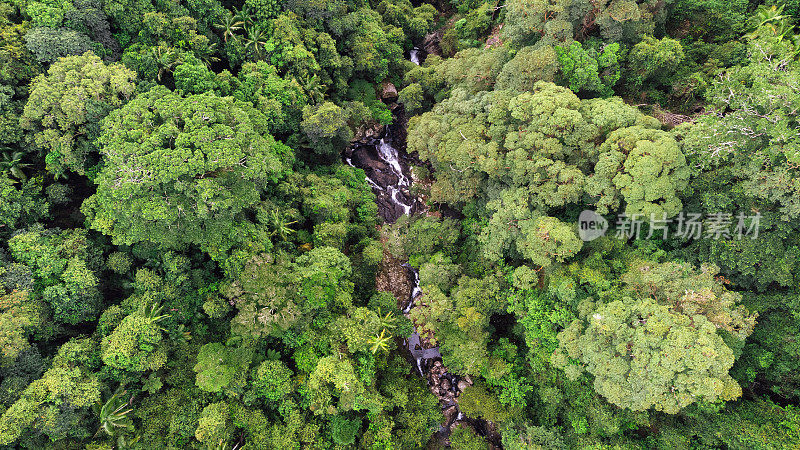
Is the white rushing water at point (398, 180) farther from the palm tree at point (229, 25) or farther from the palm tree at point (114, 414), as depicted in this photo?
the palm tree at point (114, 414)

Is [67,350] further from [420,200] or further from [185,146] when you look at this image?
[420,200]

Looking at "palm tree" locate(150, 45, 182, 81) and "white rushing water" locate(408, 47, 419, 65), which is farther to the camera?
"white rushing water" locate(408, 47, 419, 65)

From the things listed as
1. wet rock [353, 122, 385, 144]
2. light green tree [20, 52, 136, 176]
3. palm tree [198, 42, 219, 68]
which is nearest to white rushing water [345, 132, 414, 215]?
wet rock [353, 122, 385, 144]

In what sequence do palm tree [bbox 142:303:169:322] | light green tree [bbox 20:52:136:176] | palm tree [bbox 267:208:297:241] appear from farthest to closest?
palm tree [bbox 267:208:297:241], palm tree [bbox 142:303:169:322], light green tree [bbox 20:52:136:176]

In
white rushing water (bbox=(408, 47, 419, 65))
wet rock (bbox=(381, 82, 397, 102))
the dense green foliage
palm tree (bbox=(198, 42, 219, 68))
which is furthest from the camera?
white rushing water (bbox=(408, 47, 419, 65))

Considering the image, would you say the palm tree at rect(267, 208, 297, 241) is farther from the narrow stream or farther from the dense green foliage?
the narrow stream

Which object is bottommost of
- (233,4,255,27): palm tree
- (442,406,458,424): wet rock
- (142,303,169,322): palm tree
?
(442,406,458,424): wet rock
